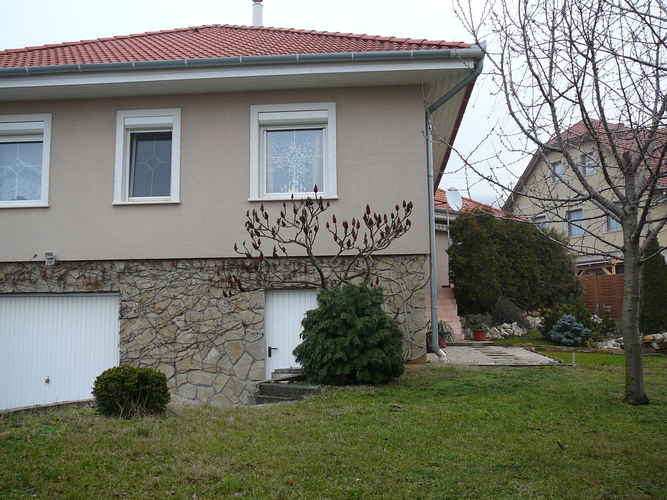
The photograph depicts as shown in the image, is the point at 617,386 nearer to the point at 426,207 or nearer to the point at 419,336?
the point at 419,336

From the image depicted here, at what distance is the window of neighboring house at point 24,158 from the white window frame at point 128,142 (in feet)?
4.24

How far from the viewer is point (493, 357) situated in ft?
35.6

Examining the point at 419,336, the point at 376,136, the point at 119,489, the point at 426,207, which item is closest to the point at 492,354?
the point at 419,336

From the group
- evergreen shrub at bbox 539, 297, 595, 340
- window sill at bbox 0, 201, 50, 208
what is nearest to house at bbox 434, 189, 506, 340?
evergreen shrub at bbox 539, 297, 595, 340

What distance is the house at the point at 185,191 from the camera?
9609 mm

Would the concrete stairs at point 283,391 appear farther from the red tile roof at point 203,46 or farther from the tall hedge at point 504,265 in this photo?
the tall hedge at point 504,265

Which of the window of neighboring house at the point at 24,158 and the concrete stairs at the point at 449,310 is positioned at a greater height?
the window of neighboring house at the point at 24,158

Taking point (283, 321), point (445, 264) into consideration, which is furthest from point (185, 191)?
point (445, 264)

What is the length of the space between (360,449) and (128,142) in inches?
298

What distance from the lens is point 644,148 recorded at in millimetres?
5594

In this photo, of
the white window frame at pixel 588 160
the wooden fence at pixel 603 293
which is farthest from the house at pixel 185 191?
the wooden fence at pixel 603 293

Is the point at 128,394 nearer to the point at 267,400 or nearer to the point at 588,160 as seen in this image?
the point at 267,400

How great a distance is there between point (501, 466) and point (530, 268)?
14.4m

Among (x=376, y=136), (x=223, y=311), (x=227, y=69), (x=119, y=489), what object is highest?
(x=227, y=69)
